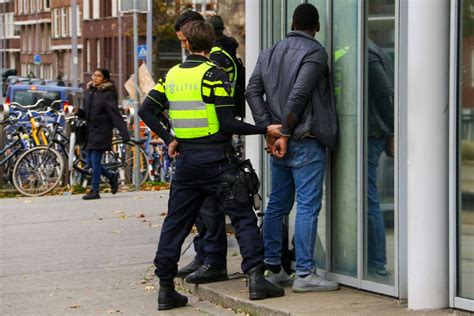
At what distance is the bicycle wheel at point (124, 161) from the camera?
19.0 m

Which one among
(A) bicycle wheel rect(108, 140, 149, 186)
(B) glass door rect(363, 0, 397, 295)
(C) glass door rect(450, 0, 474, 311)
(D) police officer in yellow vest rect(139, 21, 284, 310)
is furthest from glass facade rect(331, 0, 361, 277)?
(A) bicycle wheel rect(108, 140, 149, 186)

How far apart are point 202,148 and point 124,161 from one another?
11285 millimetres

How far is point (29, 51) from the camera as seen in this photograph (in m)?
106

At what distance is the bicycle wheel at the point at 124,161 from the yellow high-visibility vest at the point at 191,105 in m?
10.7

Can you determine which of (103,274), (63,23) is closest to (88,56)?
(63,23)

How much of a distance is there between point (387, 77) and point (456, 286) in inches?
54.6

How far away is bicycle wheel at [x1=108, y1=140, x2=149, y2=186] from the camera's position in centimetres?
1900

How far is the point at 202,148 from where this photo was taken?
26.6 ft

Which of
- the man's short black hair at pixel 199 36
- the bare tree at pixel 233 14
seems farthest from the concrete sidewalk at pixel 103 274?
the bare tree at pixel 233 14

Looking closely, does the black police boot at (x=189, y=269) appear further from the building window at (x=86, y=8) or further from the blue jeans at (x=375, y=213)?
the building window at (x=86, y=8)

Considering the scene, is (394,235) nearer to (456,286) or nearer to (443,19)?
(456,286)


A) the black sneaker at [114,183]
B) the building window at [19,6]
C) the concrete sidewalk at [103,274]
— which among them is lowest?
the concrete sidewalk at [103,274]

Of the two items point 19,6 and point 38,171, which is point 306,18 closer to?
point 38,171

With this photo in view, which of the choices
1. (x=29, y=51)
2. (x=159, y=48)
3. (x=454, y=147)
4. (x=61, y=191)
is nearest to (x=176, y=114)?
(x=454, y=147)
